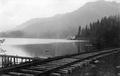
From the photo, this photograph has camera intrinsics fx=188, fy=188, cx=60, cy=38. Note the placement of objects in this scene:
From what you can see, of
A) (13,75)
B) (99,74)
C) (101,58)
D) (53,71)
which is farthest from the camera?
(101,58)

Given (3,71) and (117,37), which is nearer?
(3,71)

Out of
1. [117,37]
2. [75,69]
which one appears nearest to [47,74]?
[75,69]

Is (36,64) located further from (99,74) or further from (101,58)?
(101,58)

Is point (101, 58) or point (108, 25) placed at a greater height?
point (108, 25)

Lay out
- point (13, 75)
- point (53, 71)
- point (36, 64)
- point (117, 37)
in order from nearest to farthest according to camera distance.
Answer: point (13, 75)
point (53, 71)
point (36, 64)
point (117, 37)

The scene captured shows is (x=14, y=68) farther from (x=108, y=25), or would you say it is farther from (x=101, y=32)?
(x=108, y=25)

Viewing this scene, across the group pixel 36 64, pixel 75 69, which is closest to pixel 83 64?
pixel 75 69

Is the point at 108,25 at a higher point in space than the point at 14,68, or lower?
higher

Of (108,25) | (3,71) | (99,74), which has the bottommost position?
(99,74)

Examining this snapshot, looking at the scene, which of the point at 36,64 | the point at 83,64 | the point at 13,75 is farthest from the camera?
the point at 83,64
